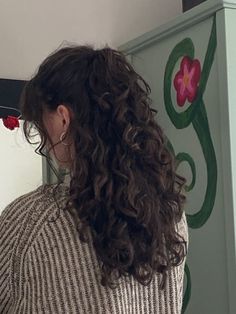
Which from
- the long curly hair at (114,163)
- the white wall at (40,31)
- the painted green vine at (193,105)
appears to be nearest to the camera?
the long curly hair at (114,163)

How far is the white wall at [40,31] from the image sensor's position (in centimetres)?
148

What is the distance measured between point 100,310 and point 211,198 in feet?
1.66

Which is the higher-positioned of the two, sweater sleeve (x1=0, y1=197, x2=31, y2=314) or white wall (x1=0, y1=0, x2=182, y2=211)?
white wall (x1=0, y1=0, x2=182, y2=211)

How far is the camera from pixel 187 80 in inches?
56.8

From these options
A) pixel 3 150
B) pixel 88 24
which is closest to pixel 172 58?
pixel 88 24

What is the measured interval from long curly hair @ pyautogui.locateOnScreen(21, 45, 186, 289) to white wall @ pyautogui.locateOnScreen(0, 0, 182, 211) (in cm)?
49

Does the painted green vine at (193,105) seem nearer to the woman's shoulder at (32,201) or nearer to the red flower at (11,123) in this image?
the red flower at (11,123)

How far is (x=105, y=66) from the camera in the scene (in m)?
0.98

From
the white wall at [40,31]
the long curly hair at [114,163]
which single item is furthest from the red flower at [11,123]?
the long curly hair at [114,163]

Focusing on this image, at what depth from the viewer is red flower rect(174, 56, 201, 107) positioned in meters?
1.42

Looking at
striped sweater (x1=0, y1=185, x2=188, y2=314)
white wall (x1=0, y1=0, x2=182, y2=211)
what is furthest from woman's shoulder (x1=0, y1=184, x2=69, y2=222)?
white wall (x1=0, y1=0, x2=182, y2=211)

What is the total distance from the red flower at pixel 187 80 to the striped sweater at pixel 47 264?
571 millimetres

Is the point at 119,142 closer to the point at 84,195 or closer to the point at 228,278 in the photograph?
the point at 84,195

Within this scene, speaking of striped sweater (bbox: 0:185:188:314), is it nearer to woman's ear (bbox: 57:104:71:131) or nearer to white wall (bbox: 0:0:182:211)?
woman's ear (bbox: 57:104:71:131)
